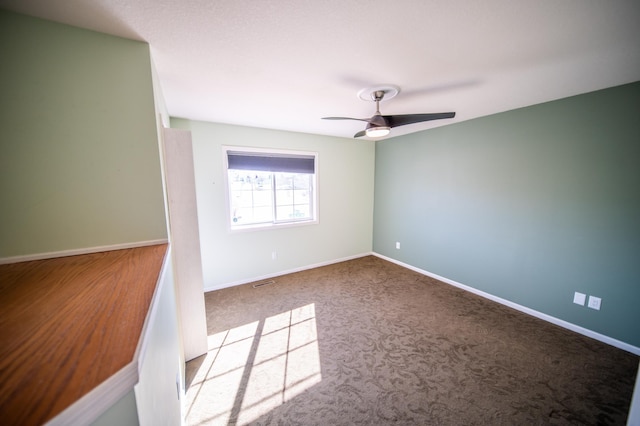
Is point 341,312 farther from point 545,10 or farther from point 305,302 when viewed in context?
point 545,10

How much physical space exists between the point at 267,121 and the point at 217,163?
91cm

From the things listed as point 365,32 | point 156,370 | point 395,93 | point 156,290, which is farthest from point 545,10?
point 156,370

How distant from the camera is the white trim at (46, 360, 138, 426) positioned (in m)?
0.38

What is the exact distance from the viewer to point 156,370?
33.6 inches

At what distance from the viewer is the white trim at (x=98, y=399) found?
38 cm

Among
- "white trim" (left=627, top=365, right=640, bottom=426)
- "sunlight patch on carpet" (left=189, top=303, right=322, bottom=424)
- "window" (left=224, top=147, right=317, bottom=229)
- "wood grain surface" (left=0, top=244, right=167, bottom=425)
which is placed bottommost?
"sunlight patch on carpet" (left=189, top=303, right=322, bottom=424)

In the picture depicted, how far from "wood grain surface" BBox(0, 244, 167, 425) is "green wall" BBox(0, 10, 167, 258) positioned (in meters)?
0.25

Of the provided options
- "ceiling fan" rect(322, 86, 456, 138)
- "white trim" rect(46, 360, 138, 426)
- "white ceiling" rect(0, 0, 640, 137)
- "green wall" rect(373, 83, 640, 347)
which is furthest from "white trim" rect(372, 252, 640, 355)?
"white trim" rect(46, 360, 138, 426)

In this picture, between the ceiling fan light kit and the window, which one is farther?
the window

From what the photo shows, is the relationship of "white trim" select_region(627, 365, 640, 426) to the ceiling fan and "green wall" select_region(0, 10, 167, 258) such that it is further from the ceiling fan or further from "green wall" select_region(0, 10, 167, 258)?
"green wall" select_region(0, 10, 167, 258)

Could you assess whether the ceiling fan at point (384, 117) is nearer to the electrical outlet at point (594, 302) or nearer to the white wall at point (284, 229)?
the white wall at point (284, 229)

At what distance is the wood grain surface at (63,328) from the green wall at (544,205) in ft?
11.7

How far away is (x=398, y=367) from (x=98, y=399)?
6.82ft

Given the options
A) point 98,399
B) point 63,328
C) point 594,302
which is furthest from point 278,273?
point 594,302
